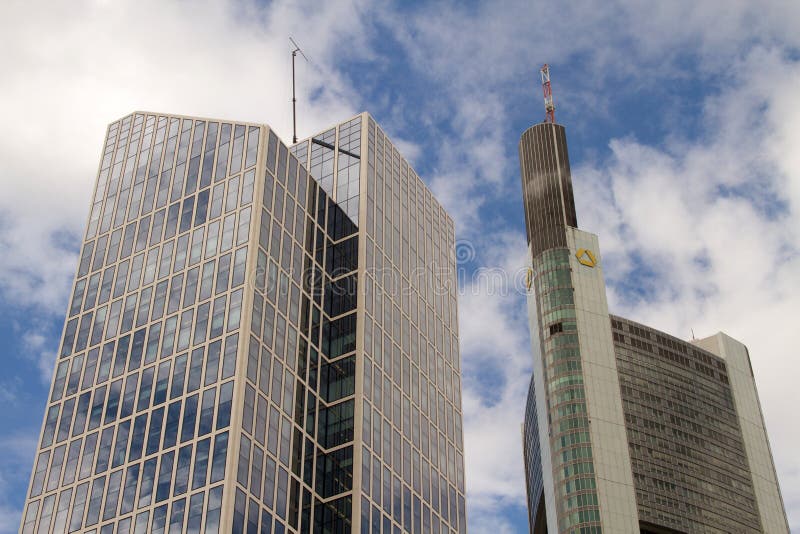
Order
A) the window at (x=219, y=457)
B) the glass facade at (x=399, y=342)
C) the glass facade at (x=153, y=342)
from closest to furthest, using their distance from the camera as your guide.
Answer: the window at (x=219, y=457), the glass facade at (x=153, y=342), the glass facade at (x=399, y=342)

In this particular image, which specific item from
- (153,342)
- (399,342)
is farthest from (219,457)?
(399,342)

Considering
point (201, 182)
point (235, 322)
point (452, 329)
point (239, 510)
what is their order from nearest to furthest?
point (239, 510)
point (235, 322)
point (201, 182)
point (452, 329)

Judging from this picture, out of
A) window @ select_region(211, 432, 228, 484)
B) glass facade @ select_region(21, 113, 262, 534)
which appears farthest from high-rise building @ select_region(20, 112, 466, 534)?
glass facade @ select_region(21, 113, 262, 534)

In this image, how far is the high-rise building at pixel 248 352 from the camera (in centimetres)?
12200

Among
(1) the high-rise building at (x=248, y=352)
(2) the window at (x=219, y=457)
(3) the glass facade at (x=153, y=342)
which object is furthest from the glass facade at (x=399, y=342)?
(2) the window at (x=219, y=457)

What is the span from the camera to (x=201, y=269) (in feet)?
460

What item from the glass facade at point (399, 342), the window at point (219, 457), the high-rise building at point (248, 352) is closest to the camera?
the window at point (219, 457)

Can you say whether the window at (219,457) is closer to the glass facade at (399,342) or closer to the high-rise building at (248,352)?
the high-rise building at (248,352)

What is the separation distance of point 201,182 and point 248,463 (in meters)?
50.1

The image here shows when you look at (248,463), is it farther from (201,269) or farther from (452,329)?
(452,329)

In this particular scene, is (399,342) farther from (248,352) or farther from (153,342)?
(153,342)

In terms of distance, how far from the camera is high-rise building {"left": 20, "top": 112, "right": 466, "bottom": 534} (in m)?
122

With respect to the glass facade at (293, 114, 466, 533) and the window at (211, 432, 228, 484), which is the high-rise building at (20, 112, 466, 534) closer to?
the window at (211, 432, 228, 484)

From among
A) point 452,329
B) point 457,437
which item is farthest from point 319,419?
point 452,329
